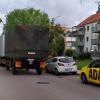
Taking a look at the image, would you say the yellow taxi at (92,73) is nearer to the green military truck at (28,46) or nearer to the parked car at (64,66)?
the parked car at (64,66)

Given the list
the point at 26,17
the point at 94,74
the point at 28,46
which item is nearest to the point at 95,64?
the point at 94,74

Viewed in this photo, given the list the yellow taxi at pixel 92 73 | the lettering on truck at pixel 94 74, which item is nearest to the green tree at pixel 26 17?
the yellow taxi at pixel 92 73

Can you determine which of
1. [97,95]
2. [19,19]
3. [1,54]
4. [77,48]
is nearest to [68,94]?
[97,95]

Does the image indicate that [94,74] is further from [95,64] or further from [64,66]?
[64,66]

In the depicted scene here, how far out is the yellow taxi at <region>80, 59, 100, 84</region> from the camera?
761 inches

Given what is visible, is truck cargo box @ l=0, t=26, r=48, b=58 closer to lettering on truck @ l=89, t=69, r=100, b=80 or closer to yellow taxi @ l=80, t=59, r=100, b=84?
yellow taxi @ l=80, t=59, r=100, b=84

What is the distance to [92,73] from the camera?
65.4 feet

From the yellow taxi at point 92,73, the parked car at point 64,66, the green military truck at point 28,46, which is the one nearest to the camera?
the yellow taxi at point 92,73

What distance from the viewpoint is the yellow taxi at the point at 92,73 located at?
1933cm

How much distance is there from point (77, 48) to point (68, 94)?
8748 centimetres

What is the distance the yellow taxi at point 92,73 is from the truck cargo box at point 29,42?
7885 millimetres

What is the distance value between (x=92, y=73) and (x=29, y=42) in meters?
9.78

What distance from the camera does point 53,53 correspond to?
6500 cm

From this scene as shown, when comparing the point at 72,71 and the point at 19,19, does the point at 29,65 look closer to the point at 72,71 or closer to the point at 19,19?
the point at 72,71
